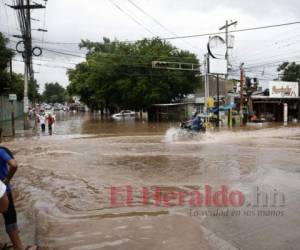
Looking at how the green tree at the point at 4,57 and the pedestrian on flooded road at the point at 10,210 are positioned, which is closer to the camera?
the pedestrian on flooded road at the point at 10,210

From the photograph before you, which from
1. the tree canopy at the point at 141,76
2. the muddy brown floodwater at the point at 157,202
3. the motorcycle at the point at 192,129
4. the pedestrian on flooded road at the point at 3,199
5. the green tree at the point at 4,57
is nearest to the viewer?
the pedestrian on flooded road at the point at 3,199

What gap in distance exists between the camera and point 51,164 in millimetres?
14297

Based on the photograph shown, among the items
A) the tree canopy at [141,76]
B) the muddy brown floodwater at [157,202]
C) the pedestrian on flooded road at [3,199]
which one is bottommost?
the muddy brown floodwater at [157,202]

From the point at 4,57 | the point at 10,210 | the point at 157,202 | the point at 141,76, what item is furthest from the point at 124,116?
the point at 10,210

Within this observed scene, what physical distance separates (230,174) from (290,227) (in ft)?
17.2

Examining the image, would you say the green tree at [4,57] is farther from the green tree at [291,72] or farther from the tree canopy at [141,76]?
the green tree at [291,72]

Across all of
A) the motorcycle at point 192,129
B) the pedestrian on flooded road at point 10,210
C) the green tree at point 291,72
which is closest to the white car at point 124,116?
the green tree at point 291,72

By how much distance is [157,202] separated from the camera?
8.32 m

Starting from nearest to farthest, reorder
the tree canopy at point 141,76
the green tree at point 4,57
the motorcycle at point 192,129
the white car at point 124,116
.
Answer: the motorcycle at point 192,129 < the green tree at point 4,57 < the tree canopy at point 141,76 < the white car at point 124,116

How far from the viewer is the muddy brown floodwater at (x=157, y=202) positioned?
598 centimetres

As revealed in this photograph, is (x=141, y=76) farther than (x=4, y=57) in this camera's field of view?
Yes

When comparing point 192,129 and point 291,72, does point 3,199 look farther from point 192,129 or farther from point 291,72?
point 291,72

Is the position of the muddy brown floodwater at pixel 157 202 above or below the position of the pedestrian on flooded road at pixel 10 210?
below

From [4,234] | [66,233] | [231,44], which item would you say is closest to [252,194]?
[66,233]
